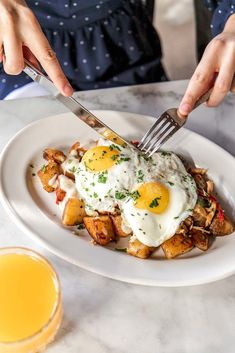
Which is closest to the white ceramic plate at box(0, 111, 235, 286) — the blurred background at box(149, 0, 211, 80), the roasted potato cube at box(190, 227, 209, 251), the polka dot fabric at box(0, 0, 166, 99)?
the roasted potato cube at box(190, 227, 209, 251)

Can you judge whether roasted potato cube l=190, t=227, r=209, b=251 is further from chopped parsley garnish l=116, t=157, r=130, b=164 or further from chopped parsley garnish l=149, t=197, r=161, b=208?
chopped parsley garnish l=116, t=157, r=130, b=164

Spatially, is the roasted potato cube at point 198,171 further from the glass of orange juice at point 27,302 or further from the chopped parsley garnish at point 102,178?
the glass of orange juice at point 27,302

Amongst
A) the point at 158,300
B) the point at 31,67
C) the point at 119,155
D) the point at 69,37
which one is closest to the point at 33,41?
the point at 31,67

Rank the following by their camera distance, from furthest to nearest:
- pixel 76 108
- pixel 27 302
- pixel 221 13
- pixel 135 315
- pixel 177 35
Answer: pixel 177 35
pixel 221 13
pixel 76 108
pixel 135 315
pixel 27 302

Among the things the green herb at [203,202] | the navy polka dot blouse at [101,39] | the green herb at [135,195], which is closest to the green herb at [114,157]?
the green herb at [135,195]

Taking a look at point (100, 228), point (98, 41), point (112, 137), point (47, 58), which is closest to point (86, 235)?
point (100, 228)

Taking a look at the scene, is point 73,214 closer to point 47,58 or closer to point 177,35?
point 47,58
